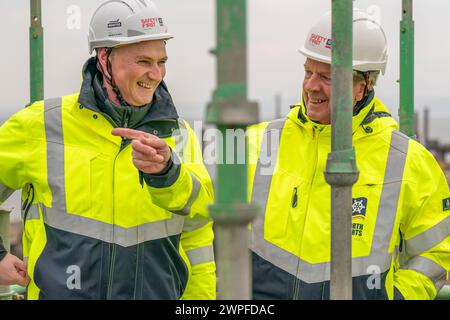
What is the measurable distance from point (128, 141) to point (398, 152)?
3.96 ft

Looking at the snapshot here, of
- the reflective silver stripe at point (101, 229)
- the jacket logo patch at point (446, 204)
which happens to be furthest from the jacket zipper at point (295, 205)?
the jacket logo patch at point (446, 204)

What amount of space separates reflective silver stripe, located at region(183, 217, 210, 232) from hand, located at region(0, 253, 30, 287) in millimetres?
717

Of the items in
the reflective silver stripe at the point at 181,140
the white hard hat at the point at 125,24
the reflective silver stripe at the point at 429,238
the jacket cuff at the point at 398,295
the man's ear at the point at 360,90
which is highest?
the white hard hat at the point at 125,24

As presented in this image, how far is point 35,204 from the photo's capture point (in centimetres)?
401

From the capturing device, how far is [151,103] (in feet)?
13.3

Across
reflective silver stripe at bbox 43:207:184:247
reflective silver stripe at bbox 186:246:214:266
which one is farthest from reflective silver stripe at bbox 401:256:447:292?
reflective silver stripe at bbox 43:207:184:247

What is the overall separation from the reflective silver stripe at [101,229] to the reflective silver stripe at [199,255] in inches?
10.7

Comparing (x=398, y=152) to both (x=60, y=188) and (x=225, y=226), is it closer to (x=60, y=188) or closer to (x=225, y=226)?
(x=60, y=188)

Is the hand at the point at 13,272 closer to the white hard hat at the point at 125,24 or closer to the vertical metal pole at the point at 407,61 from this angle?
the white hard hat at the point at 125,24

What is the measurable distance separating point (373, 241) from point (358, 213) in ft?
0.45

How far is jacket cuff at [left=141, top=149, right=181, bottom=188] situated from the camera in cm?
365

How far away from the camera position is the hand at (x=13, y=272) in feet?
13.2

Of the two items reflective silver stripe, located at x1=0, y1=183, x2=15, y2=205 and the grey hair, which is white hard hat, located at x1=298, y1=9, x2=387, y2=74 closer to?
the grey hair

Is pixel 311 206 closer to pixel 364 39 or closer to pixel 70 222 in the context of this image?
pixel 364 39
